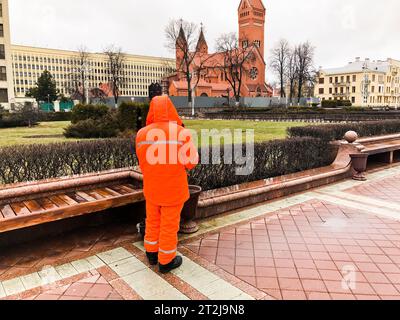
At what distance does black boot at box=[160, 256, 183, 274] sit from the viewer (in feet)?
11.5

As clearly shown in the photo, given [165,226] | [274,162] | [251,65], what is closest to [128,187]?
[165,226]

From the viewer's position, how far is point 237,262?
3773mm

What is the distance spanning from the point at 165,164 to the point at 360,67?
94.6m

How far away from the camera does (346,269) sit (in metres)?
3.61

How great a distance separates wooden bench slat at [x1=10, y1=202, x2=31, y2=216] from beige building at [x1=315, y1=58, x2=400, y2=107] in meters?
86.8

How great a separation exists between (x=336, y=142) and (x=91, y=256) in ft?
22.6

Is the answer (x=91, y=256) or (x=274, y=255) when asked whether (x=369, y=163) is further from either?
(x=91, y=256)

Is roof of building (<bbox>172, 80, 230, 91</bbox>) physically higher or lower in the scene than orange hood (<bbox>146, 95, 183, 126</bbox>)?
higher

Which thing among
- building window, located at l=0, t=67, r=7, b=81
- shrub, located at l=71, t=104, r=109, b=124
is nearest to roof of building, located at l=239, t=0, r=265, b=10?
building window, located at l=0, t=67, r=7, b=81

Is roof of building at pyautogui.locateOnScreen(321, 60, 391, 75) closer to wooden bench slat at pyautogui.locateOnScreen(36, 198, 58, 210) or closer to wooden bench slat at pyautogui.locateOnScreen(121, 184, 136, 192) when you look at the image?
wooden bench slat at pyautogui.locateOnScreen(121, 184, 136, 192)

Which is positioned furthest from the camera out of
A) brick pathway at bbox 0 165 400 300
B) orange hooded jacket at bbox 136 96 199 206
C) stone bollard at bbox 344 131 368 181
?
stone bollard at bbox 344 131 368 181

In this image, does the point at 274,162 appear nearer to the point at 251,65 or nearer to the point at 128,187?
the point at 128,187
